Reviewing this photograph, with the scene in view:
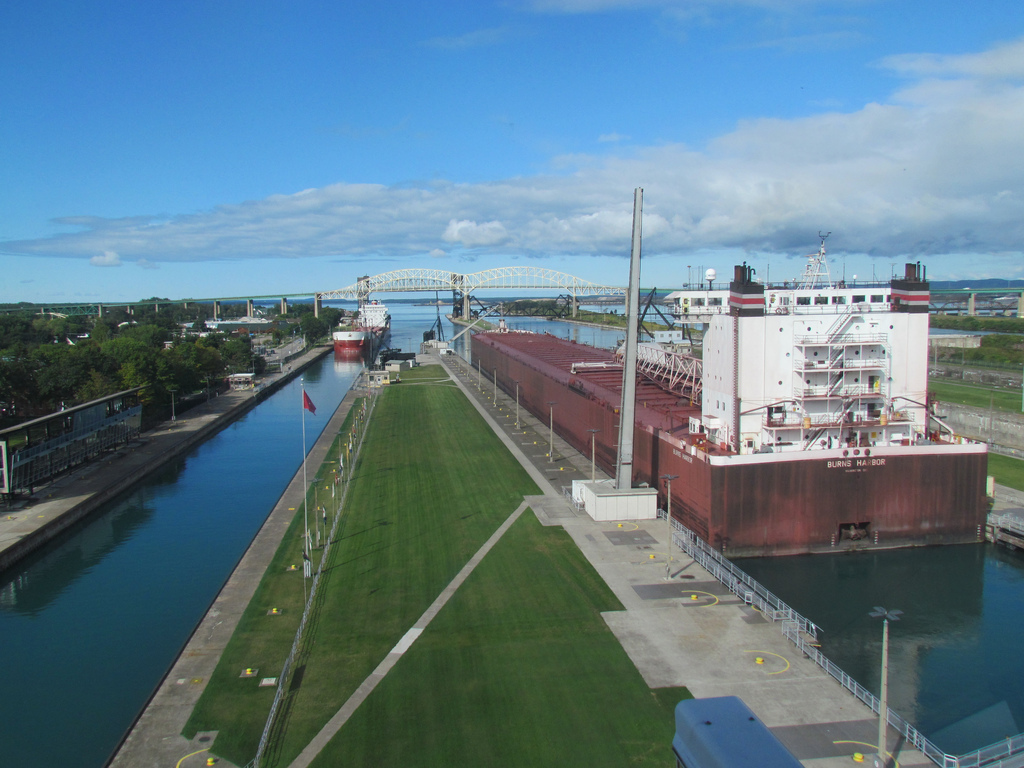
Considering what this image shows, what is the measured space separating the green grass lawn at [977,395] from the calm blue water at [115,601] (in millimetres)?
47971

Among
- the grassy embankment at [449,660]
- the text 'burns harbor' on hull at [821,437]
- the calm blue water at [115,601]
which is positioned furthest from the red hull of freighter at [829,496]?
the calm blue water at [115,601]

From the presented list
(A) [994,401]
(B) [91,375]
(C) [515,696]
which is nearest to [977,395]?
(A) [994,401]

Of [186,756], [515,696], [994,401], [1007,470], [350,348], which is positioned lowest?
[186,756]

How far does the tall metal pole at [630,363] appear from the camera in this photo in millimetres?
29188

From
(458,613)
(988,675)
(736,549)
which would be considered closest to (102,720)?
(458,613)

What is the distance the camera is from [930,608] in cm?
2377

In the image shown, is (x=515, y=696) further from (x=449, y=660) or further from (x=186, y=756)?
(x=186, y=756)

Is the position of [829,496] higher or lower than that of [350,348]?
lower

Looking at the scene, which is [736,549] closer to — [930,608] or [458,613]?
[930,608]

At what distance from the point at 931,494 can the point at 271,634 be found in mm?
24255

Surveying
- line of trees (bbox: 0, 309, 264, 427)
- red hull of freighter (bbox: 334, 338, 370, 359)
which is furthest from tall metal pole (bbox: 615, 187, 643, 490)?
red hull of freighter (bbox: 334, 338, 370, 359)

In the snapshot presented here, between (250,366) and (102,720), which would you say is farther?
(250,366)

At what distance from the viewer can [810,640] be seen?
19562 mm

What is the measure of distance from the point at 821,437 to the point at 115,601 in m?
27.7
